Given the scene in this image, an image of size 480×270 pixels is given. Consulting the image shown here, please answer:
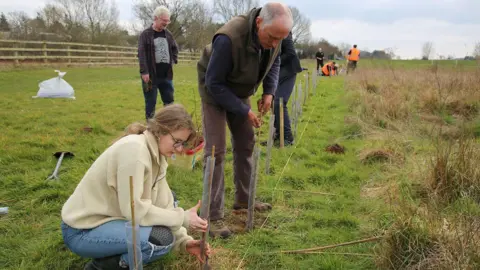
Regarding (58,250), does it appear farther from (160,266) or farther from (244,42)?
(244,42)

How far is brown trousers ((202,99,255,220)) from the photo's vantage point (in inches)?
112

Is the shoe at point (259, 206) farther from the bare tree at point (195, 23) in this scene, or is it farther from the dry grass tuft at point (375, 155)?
the bare tree at point (195, 23)

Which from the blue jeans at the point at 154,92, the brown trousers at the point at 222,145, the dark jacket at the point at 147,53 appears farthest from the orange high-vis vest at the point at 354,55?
the brown trousers at the point at 222,145

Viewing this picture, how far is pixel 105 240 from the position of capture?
197 centimetres

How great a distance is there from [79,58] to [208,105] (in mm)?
21456

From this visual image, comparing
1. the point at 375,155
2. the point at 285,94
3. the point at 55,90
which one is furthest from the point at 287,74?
the point at 55,90

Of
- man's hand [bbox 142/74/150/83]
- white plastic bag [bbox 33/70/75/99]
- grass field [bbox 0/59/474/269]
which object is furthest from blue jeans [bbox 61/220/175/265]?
white plastic bag [bbox 33/70/75/99]

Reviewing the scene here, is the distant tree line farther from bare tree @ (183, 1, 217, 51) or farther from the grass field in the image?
the grass field

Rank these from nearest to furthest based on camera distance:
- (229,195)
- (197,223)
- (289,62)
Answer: (197,223), (229,195), (289,62)

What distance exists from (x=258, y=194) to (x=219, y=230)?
948 millimetres

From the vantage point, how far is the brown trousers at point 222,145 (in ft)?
9.30

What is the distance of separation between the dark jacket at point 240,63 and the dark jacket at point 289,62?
2242 mm

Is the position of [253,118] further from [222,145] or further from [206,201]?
[206,201]

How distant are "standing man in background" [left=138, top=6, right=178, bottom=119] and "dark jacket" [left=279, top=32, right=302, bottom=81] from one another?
183 centimetres
